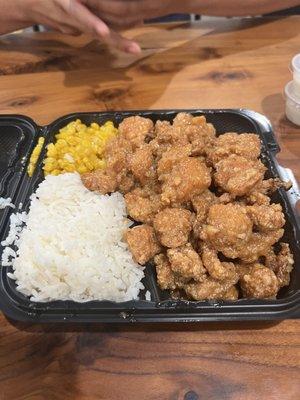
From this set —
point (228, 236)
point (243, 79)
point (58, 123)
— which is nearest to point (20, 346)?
point (228, 236)

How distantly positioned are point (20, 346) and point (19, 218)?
54 cm

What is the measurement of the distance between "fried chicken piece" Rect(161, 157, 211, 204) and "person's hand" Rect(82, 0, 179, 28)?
1.36 meters

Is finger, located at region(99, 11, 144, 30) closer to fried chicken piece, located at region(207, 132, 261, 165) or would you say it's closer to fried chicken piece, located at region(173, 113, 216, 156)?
fried chicken piece, located at region(173, 113, 216, 156)

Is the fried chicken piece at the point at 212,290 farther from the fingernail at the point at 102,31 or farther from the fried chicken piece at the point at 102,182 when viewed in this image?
the fingernail at the point at 102,31

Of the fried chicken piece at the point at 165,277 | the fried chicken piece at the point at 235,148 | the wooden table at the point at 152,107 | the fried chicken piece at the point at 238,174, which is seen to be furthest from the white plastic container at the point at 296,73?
the fried chicken piece at the point at 165,277

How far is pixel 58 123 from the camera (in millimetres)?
2227

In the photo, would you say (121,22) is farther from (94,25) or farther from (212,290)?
(212,290)

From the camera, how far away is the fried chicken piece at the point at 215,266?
59.8 inches

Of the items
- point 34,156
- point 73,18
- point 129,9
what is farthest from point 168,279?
point 129,9

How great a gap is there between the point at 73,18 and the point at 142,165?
120 centimetres

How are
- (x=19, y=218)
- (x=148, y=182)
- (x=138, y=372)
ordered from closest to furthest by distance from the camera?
(x=138, y=372)
(x=19, y=218)
(x=148, y=182)

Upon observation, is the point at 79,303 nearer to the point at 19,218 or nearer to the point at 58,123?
the point at 19,218

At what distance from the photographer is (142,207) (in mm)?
1773

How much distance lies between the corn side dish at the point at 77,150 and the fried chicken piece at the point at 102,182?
0.13m
